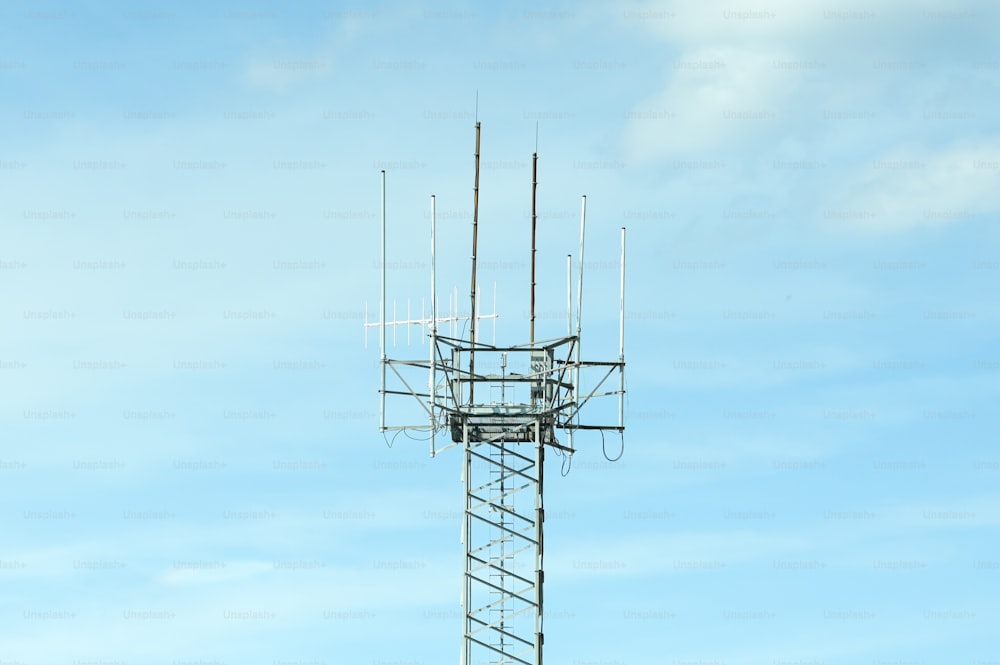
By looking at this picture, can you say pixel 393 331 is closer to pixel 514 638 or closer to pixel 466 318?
pixel 466 318

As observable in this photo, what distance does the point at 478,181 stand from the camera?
425 feet

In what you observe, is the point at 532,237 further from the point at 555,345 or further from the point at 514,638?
the point at 514,638

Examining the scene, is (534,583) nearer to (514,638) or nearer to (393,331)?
(514,638)

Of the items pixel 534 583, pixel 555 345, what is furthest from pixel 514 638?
pixel 555 345

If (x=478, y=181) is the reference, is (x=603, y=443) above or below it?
below

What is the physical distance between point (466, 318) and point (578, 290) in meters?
4.16

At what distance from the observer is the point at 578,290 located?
128000mm

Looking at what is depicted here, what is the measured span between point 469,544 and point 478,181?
42.5 feet

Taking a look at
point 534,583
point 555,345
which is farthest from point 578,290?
point 534,583

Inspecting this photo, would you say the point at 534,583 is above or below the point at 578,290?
below

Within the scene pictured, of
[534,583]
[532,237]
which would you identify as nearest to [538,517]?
[534,583]

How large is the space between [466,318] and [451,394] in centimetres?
333

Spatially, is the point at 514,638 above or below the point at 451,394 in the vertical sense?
below

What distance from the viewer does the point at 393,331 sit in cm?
12925
